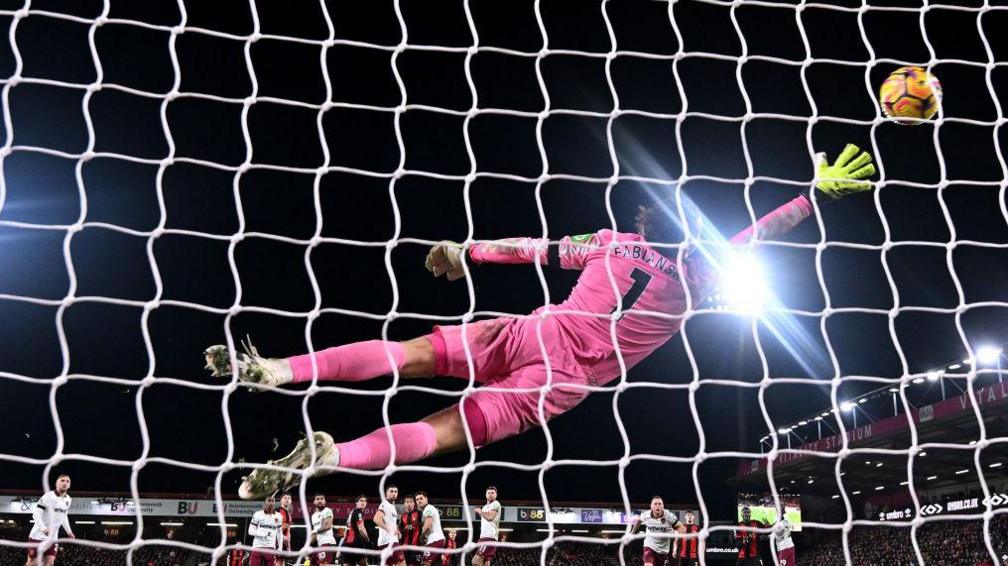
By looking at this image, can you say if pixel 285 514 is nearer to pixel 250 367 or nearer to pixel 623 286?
pixel 623 286

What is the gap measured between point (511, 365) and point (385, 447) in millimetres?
863

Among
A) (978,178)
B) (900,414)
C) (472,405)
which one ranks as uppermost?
(978,178)

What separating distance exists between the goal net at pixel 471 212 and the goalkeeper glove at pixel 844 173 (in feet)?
0.60

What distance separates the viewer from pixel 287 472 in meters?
3.18

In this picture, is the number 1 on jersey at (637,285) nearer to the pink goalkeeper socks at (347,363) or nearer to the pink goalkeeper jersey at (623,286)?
the pink goalkeeper jersey at (623,286)

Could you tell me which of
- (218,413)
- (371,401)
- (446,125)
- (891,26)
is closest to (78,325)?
(218,413)

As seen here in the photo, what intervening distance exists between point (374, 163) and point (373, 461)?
13.2 metres

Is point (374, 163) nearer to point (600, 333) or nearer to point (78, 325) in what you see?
point (78, 325)

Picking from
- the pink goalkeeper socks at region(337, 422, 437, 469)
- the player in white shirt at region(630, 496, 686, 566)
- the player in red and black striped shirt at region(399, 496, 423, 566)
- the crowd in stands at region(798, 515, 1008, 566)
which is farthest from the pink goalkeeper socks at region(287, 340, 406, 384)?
the crowd in stands at region(798, 515, 1008, 566)

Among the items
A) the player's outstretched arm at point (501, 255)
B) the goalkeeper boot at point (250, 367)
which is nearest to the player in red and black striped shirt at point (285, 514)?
the player's outstretched arm at point (501, 255)

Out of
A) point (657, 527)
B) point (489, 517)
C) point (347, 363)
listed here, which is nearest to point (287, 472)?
point (347, 363)

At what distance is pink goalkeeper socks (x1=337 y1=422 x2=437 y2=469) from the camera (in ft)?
11.2

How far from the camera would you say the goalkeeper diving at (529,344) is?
11.4ft

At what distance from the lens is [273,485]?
10.7ft
